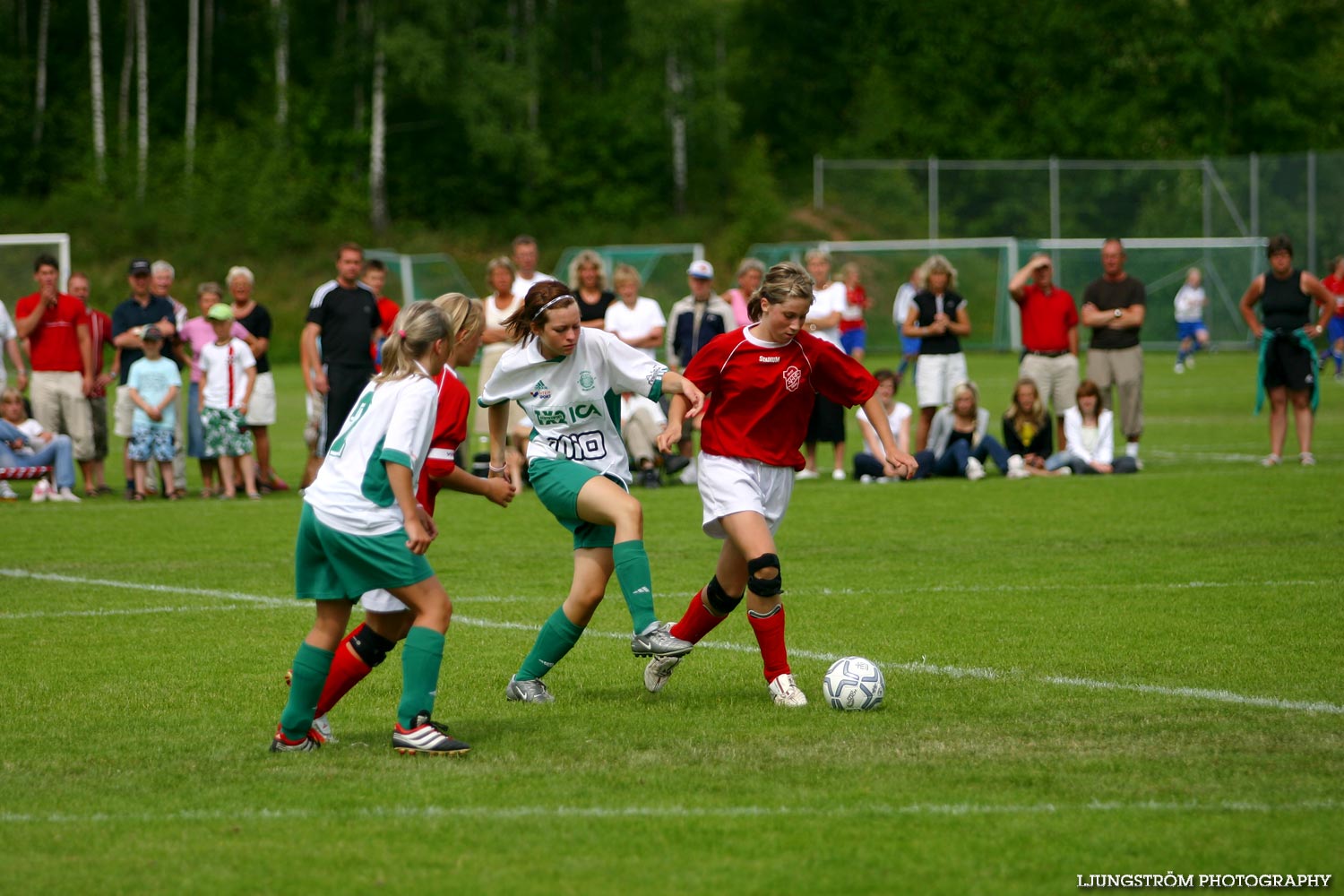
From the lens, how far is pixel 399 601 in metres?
5.76

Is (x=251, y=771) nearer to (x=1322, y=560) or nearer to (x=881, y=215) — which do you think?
(x=1322, y=560)

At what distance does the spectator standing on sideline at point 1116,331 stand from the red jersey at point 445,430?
11.0 meters

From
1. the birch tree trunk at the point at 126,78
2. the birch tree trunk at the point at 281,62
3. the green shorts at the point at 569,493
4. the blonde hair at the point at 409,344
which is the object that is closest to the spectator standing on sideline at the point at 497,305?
the green shorts at the point at 569,493

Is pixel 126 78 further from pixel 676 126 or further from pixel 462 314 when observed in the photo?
pixel 462 314

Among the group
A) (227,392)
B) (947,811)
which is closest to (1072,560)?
(947,811)

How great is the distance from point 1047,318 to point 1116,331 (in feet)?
2.29

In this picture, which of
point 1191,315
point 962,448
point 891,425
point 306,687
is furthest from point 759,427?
point 1191,315

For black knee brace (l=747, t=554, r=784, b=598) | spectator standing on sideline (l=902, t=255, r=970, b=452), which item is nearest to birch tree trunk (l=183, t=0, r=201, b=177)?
spectator standing on sideline (l=902, t=255, r=970, b=452)

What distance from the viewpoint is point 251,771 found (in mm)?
5414

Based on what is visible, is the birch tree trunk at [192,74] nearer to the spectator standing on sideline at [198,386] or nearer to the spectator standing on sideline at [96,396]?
the spectator standing on sideline at [96,396]

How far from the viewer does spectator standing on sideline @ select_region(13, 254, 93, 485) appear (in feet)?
49.7

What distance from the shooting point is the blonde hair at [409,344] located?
555 cm

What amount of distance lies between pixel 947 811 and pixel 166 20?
1973 inches

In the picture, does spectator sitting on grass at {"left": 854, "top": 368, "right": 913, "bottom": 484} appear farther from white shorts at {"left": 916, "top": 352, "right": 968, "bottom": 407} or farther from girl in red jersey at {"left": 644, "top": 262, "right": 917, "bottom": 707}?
girl in red jersey at {"left": 644, "top": 262, "right": 917, "bottom": 707}
